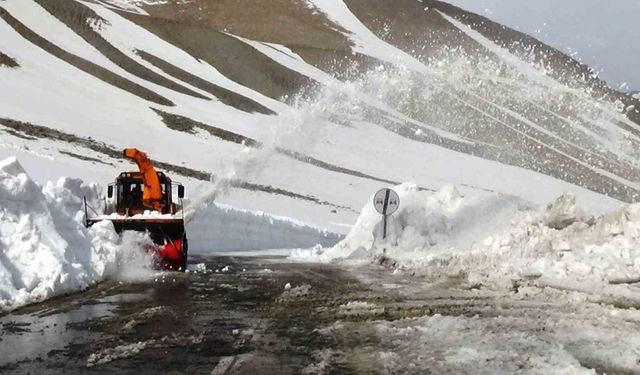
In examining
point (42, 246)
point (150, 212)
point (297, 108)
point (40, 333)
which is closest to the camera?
point (40, 333)

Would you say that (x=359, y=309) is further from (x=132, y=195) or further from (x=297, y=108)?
(x=297, y=108)

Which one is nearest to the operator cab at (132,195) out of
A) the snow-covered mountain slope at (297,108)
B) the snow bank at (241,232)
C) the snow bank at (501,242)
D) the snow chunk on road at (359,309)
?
the snow bank at (501,242)

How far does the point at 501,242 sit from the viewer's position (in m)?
14.8

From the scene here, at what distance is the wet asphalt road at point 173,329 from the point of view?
691 cm

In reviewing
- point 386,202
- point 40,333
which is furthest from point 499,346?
point 386,202

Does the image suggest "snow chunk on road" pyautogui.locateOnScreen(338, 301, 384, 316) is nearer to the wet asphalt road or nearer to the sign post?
the wet asphalt road

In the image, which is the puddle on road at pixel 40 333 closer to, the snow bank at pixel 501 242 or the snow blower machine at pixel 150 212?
the snow blower machine at pixel 150 212

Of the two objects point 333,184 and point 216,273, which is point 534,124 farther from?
point 216,273

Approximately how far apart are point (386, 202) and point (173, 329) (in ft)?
37.3

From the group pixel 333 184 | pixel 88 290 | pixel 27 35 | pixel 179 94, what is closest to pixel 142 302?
pixel 88 290

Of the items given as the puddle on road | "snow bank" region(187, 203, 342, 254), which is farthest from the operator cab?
the puddle on road

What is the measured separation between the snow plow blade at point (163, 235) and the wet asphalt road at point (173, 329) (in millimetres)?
1953

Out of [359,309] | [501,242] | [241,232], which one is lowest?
[241,232]

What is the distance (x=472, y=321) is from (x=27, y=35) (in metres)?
69.7
